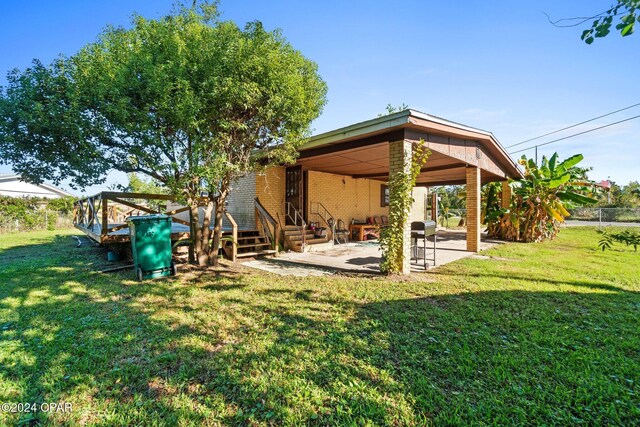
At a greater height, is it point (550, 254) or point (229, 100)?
point (229, 100)

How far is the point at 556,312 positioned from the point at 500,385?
2674 mm

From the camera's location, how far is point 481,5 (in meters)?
6.07

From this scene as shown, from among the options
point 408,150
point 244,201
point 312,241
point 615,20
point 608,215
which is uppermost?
point 408,150

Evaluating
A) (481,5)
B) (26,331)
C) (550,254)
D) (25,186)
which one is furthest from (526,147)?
(25,186)

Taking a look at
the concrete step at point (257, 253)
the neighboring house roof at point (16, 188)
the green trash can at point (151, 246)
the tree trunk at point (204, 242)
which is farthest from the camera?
the neighboring house roof at point (16, 188)

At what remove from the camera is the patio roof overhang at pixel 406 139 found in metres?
6.51

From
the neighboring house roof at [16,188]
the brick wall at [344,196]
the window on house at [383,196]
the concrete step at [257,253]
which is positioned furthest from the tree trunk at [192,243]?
the neighboring house roof at [16,188]

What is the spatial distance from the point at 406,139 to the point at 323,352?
512 cm

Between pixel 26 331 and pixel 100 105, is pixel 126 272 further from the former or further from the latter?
pixel 100 105

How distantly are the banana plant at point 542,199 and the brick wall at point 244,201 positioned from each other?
37.6 feet

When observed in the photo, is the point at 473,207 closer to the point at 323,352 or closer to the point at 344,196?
the point at 344,196

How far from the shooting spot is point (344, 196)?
14555 mm

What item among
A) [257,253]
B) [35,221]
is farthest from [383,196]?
[35,221]

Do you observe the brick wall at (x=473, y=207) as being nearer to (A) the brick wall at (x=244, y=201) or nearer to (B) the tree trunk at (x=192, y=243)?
(A) the brick wall at (x=244, y=201)
